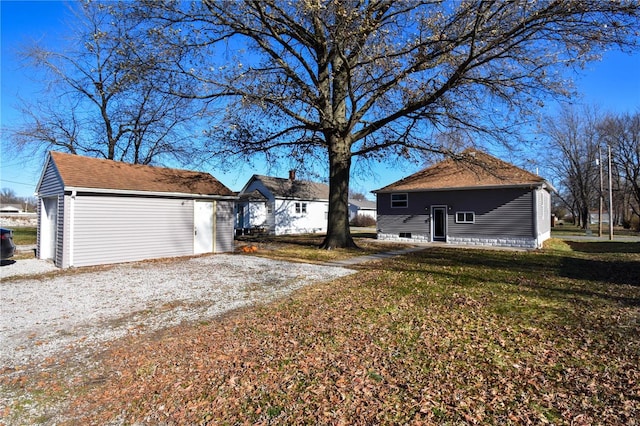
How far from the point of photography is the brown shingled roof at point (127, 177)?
1129cm

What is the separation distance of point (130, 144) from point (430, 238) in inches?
793

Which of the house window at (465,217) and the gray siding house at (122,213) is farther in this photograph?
the house window at (465,217)

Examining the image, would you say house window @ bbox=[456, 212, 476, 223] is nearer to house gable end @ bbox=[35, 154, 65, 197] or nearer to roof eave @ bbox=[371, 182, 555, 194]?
roof eave @ bbox=[371, 182, 555, 194]

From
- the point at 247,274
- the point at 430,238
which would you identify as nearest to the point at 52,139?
the point at 247,274

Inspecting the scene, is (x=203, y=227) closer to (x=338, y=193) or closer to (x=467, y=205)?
(x=338, y=193)

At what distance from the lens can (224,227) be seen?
1527 cm

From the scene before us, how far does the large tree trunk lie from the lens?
48.2 ft

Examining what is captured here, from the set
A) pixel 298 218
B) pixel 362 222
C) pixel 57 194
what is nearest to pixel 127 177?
pixel 57 194

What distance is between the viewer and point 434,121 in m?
13.5

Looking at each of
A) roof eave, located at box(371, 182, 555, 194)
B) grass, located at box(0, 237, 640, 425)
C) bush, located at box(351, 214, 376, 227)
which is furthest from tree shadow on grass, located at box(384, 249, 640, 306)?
bush, located at box(351, 214, 376, 227)

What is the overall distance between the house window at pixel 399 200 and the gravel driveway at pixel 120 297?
1067cm

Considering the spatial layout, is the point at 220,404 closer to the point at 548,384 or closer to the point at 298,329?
the point at 298,329

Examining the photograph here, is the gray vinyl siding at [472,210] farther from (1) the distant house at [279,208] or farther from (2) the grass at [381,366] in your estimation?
(2) the grass at [381,366]

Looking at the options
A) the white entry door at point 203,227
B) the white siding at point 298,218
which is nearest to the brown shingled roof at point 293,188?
the white siding at point 298,218
